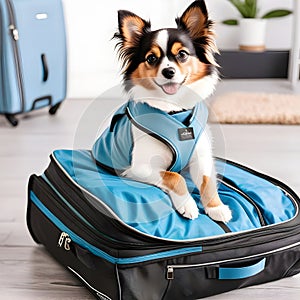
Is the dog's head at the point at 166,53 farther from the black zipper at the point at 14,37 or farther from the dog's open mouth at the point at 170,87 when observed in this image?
the black zipper at the point at 14,37

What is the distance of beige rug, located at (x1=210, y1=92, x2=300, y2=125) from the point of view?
3.04 meters

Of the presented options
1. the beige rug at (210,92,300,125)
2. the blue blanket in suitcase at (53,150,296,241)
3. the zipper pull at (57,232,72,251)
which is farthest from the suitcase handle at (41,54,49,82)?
the zipper pull at (57,232,72,251)

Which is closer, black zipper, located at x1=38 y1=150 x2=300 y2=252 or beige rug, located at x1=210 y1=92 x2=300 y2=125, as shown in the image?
black zipper, located at x1=38 y1=150 x2=300 y2=252

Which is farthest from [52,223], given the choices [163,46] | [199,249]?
[163,46]

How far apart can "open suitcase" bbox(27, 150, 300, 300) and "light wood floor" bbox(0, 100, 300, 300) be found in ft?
0.15

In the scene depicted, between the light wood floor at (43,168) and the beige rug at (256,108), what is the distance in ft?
0.21

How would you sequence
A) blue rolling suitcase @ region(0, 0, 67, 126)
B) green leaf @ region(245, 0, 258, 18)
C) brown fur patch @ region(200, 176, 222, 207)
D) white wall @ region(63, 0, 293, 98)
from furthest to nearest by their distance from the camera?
green leaf @ region(245, 0, 258, 18)
white wall @ region(63, 0, 293, 98)
blue rolling suitcase @ region(0, 0, 67, 126)
brown fur patch @ region(200, 176, 222, 207)

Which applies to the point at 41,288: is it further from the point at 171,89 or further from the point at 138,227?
the point at 171,89

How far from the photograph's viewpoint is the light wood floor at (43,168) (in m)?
1.58

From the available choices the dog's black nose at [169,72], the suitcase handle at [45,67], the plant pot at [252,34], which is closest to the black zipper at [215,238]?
the dog's black nose at [169,72]

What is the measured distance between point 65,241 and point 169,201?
0.27 meters

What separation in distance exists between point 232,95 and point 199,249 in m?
2.08

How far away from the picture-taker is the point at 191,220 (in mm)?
1478

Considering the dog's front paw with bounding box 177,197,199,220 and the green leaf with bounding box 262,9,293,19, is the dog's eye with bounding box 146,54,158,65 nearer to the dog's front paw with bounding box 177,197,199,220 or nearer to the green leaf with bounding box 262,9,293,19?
the dog's front paw with bounding box 177,197,199,220
